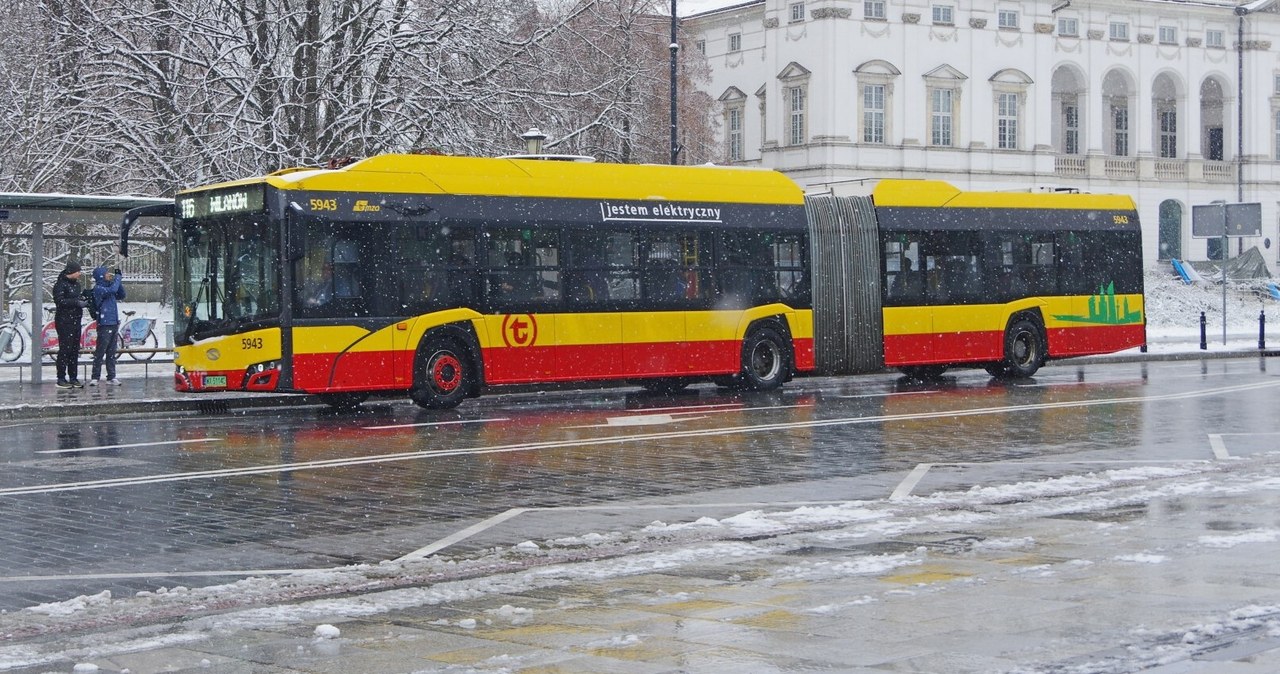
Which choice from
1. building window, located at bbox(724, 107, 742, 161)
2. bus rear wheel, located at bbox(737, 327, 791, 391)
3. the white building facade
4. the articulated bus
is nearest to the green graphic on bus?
the articulated bus

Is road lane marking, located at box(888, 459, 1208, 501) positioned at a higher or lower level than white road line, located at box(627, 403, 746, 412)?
lower

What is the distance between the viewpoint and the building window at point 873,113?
221 ft

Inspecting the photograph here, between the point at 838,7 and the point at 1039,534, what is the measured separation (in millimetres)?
56864

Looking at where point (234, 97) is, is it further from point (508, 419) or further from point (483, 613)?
point (483, 613)

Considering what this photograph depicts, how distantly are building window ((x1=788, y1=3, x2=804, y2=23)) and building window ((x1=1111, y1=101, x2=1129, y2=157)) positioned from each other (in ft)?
52.8

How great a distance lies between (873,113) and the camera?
67.4 m

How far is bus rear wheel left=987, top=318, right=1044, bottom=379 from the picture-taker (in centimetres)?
2984

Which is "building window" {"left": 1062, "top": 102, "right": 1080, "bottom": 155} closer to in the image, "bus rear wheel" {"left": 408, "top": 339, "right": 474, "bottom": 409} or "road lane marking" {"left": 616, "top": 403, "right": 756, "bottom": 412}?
"road lane marking" {"left": 616, "top": 403, "right": 756, "bottom": 412}

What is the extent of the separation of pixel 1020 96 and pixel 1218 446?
5548 cm

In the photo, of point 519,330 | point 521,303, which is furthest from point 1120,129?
point 519,330

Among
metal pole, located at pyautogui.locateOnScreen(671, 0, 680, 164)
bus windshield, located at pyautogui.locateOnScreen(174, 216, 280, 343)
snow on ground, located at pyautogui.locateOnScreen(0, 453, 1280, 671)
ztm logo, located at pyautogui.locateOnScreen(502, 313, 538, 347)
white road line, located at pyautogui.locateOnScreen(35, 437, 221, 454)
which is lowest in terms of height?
snow on ground, located at pyautogui.locateOnScreen(0, 453, 1280, 671)

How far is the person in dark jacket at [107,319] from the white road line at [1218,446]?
16323 millimetres

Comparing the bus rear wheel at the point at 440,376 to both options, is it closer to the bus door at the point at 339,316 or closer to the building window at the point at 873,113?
the bus door at the point at 339,316

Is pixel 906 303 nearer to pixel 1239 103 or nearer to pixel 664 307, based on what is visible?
pixel 664 307
